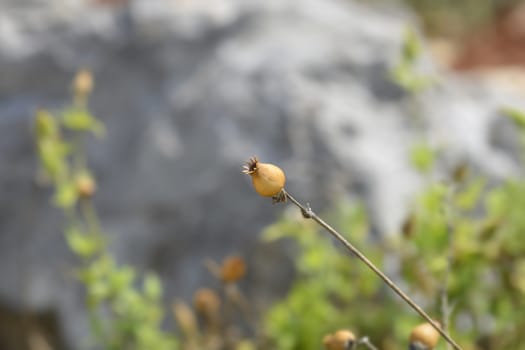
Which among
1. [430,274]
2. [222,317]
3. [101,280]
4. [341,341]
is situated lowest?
[222,317]

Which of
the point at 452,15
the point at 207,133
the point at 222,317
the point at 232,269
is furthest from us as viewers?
the point at 452,15

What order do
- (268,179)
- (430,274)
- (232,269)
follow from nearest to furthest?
(268,179), (232,269), (430,274)

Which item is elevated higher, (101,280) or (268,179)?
(268,179)

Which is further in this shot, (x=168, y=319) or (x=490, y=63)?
(x=490, y=63)

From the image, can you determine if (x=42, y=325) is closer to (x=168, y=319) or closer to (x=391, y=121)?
(x=168, y=319)

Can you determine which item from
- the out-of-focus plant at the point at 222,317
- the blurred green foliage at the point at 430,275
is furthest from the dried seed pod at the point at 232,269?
the blurred green foliage at the point at 430,275

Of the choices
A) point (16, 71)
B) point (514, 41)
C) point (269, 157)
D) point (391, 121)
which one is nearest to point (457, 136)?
point (391, 121)

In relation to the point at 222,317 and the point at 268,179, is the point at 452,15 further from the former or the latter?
the point at 268,179

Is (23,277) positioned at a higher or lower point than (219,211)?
lower

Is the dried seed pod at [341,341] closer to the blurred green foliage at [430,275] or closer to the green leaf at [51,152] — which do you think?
the blurred green foliage at [430,275]

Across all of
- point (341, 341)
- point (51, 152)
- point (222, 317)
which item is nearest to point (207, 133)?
point (222, 317)
